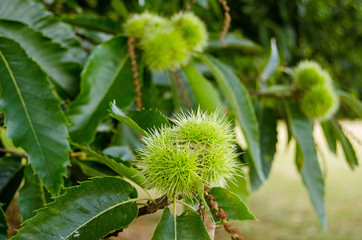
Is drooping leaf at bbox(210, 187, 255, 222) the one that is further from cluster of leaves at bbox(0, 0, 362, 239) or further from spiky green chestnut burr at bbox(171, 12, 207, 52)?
spiky green chestnut burr at bbox(171, 12, 207, 52)

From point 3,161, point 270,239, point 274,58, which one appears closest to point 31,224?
point 3,161

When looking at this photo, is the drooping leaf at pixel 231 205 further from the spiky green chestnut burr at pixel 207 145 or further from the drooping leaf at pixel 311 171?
the drooping leaf at pixel 311 171

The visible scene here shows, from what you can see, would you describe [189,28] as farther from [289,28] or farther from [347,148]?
A: [289,28]

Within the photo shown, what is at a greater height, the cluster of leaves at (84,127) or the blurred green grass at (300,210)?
the cluster of leaves at (84,127)

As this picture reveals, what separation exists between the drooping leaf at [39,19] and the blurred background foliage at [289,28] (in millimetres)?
778

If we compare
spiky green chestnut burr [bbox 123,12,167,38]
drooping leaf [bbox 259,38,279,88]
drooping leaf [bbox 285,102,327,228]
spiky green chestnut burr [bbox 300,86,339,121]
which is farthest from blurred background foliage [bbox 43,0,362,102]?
spiky green chestnut burr [bbox 123,12,167,38]

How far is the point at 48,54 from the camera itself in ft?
3.20

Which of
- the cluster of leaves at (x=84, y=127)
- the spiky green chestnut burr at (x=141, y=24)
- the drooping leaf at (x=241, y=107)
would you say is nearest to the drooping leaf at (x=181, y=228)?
the cluster of leaves at (x=84, y=127)

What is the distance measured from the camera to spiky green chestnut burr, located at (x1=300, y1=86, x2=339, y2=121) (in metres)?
1.47

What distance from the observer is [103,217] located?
62cm

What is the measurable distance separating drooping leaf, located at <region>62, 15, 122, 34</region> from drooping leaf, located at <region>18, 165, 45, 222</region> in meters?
0.63

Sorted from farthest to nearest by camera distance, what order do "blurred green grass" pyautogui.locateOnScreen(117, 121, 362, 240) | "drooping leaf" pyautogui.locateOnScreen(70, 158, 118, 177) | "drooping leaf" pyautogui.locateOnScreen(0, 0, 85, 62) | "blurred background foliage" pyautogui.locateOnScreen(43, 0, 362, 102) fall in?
"blurred green grass" pyautogui.locateOnScreen(117, 121, 362, 240) → "blurred background foliage" pyautogui.locateOnScreen(43, 0, 362, 102) → "drooping leaf" pyautogui.locateOnScreen(0, 0, 85, 62) → "drooping leaf" pyautogui.locateOnScreen(70, 158, 118, 177)

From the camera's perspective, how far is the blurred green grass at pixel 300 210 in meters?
3.81

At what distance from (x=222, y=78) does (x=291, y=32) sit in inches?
63.1
